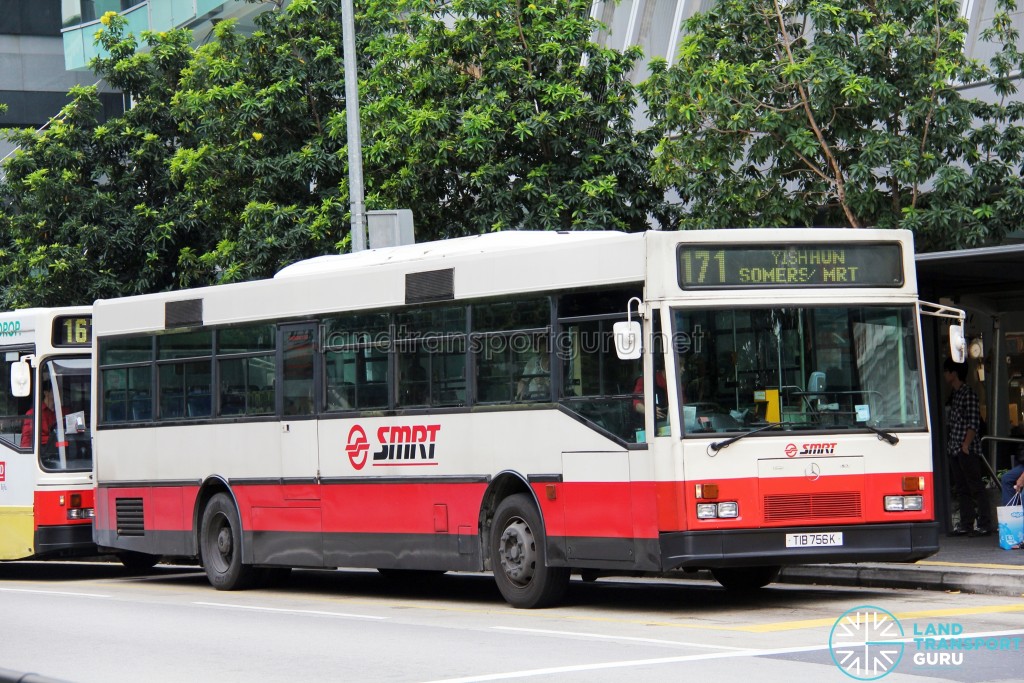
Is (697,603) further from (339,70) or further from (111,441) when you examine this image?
(339,70)

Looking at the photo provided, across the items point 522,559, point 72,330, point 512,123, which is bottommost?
point 522,559

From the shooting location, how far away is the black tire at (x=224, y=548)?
16.7 metres

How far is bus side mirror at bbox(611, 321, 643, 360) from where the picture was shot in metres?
12.0

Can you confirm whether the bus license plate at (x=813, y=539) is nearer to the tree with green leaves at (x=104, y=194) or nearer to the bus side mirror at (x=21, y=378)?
the bus side mirror at (x=21, y=378)

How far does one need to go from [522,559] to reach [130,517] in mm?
6383

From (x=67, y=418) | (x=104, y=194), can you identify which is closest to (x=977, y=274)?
(x=67, y=418)

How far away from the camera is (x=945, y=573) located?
45.5 ft

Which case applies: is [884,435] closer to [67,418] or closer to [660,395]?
[660,395]

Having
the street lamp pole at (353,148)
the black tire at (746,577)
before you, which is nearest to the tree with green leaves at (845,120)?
the street lamp pole at (353,148)

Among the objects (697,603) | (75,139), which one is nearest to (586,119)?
(697,603)

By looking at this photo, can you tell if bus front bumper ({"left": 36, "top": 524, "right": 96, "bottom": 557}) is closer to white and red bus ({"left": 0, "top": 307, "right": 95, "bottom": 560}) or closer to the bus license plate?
white and red bus ({"left": 0, "top": 307, "right": 95, "bottom": 560})

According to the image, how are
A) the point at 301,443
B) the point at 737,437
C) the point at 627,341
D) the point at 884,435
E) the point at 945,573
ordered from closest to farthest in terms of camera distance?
the point at 627,341
the point at 737,437
the point at 884,435
the point at 945,573
the point at 301,443

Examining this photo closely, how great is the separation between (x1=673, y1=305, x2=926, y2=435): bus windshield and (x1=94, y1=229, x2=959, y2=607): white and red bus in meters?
0.02

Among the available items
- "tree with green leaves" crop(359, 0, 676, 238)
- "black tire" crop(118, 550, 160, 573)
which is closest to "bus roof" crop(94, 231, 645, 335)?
"black tire" crop(118, 550, 160, 573)
